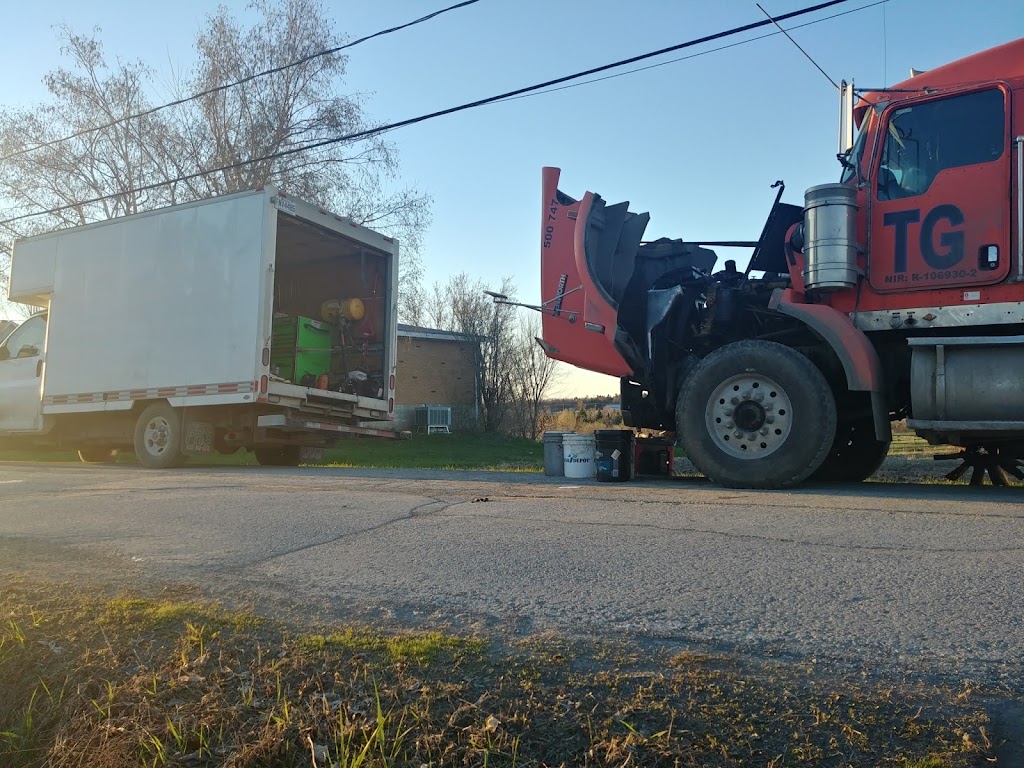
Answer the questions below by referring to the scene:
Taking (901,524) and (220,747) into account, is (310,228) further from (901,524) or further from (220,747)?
(220,747)

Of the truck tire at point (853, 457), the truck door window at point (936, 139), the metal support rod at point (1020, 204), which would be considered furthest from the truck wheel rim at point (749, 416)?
the metal support rod at point (1020, 204)

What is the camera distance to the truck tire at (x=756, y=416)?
278 inches

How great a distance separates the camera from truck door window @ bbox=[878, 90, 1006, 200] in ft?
22.0

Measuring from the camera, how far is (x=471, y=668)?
9.18 ft

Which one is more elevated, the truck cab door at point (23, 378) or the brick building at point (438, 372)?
the brick building at point (438, 372)

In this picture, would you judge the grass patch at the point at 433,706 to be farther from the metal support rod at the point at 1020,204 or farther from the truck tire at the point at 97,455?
the truck tire at the point at 97,455

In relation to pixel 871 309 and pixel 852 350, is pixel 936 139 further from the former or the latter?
pixel 852 350

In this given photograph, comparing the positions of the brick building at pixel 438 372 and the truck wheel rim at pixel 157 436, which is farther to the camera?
the brick building at pixel 438 372

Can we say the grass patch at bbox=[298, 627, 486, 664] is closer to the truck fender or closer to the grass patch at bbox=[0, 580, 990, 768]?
the grass patch at bbox=[0, 580, 990, 768]

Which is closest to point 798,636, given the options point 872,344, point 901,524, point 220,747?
point 220,747

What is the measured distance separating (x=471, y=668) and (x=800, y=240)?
5938mm

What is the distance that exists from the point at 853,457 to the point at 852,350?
8.09 ft

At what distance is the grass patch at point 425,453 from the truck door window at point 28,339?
10.7 ft

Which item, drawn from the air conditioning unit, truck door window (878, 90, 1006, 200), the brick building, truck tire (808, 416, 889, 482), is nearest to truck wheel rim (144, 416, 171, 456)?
truck tire (808, 416, 889, 482)
